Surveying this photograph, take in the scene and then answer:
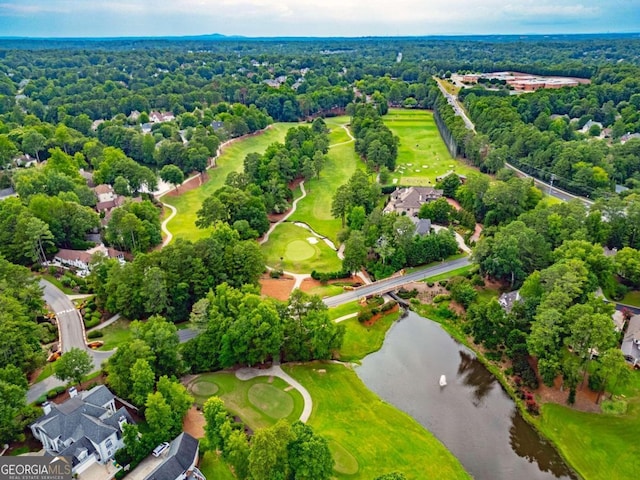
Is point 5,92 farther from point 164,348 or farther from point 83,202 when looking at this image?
point 164,348

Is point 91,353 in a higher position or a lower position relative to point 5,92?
lower

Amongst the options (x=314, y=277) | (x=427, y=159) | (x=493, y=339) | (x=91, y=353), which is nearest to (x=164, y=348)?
(x=91, y=353)

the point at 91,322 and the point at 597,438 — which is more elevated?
the point at 91,322

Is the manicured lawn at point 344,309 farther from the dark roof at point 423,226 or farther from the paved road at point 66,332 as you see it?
the dark roof at point 423,226

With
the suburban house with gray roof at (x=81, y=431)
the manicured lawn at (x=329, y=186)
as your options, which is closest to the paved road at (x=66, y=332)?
the suburban house with gray roof at (x=81, y=431)

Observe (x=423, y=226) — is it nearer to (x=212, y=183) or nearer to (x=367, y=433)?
(x=367, y=433)

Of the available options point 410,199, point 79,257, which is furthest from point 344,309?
point 79,257
